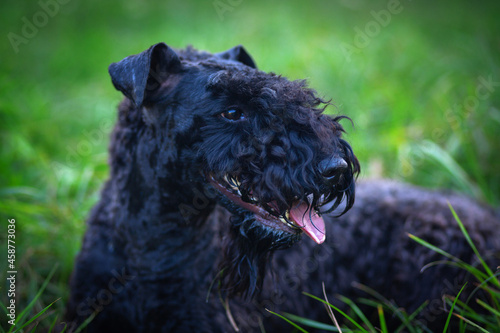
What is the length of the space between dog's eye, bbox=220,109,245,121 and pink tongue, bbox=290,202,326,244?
0.49 m

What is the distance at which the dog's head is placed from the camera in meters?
1.65

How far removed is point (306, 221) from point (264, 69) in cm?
453

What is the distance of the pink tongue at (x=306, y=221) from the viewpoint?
1.75m

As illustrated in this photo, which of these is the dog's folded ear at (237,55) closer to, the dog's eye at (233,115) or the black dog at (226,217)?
the black dog at (226,217)

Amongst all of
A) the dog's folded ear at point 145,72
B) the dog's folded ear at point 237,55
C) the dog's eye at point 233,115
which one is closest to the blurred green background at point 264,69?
the dog's eye at point 233,115

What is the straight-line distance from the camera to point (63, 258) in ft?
10.0

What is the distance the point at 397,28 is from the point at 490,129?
4.74 m

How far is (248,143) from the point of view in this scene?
67.1 inches

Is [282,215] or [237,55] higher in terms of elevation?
[237,55]

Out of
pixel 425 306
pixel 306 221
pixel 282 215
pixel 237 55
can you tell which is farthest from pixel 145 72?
pixel 425 306

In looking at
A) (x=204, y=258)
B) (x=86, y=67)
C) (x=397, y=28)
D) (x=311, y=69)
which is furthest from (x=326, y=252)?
(x=397, y=28)

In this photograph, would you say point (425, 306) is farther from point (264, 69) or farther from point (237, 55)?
point (264, 69)

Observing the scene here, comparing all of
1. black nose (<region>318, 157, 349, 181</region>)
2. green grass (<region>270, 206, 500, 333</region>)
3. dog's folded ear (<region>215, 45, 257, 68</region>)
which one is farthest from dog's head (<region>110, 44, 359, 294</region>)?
green grass (<region>270, 206, 500, 333</region>)

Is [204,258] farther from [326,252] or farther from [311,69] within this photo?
[311,69]
